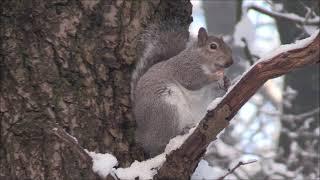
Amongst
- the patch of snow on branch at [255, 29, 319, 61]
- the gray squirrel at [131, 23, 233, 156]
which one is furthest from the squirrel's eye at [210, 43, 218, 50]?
the patch of snow on branch at [255, 29, 319, 61]

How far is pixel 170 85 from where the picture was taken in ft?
5.67

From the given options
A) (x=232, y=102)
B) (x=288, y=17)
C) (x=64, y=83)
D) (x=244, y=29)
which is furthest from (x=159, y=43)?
(x=244, y=29)

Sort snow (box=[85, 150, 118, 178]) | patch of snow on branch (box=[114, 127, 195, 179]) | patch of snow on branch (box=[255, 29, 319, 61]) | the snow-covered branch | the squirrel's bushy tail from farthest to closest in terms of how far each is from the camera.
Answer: the snow-covered branch → the squirrel's bushy tail → patch of snow on branch (box=[114, 127, 195, 179]) → snow (box=[85, 150, 118, 178]) → patch of snow on branch (box=[255, 29, 319, 61])

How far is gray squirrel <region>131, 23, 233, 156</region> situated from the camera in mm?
1667

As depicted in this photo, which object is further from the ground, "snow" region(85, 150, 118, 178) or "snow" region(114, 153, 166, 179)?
"snow" region(114, 153, 166, 179)

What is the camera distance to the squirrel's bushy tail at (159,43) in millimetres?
1646

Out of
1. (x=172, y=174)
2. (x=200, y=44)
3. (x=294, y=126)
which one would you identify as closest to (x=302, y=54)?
(x=172, y=174)

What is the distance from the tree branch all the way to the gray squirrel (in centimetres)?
27

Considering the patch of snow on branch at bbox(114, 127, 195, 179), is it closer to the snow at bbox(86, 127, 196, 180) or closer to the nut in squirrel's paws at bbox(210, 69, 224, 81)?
the snow at bbox(86, 127, 196, 180)

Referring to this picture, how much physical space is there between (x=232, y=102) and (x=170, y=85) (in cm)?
48

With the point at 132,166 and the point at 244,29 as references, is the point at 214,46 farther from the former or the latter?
the point at 244,29

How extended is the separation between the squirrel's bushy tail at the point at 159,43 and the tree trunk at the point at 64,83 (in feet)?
0.11

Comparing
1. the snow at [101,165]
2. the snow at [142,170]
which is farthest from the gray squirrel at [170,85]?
the snow at [101,165]

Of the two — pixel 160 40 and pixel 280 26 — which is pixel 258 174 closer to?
pixel 280 26
